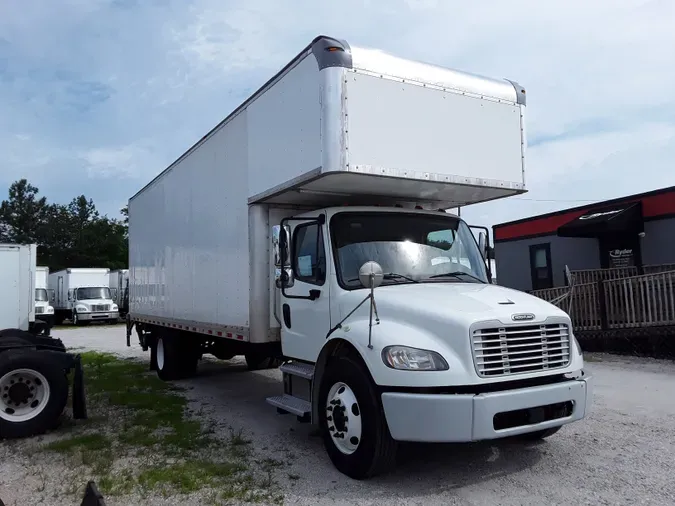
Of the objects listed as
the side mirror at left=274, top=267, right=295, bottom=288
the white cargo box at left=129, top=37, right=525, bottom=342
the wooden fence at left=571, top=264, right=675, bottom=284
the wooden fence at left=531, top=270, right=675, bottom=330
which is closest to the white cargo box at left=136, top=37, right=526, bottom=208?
the white cargo box at left=129, top=37, right=525, bottom=342

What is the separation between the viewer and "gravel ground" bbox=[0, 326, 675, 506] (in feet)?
14.7

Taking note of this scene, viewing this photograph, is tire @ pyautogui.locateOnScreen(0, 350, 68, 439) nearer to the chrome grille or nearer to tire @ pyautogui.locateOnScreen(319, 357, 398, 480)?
tire @ pyautogui.locateOnScreen(319, 357, 398, 480)

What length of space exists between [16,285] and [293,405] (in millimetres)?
5319

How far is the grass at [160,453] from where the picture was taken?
488cm

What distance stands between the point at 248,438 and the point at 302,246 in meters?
2.26

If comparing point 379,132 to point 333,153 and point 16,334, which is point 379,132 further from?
point 16,334

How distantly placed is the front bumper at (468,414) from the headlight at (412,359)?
0.21 m

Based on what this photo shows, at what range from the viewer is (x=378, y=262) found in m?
5.72

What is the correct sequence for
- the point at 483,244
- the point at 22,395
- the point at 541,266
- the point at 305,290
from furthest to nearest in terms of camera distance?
the point at 541,266 < the point at 22,395 < the point at 483,244 < the point at 305,290

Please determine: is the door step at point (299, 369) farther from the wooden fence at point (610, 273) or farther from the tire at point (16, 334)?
the wooden fence at point (610, 273)

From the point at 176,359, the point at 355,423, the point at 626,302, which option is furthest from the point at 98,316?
the point at 355,423

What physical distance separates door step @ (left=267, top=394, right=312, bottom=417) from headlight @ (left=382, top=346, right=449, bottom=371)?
1.38 meters

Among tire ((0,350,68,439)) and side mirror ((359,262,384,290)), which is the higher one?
side mirror ((359,262,384,290))

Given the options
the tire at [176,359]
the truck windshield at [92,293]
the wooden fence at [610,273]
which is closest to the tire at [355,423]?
the tire at [176,359]
